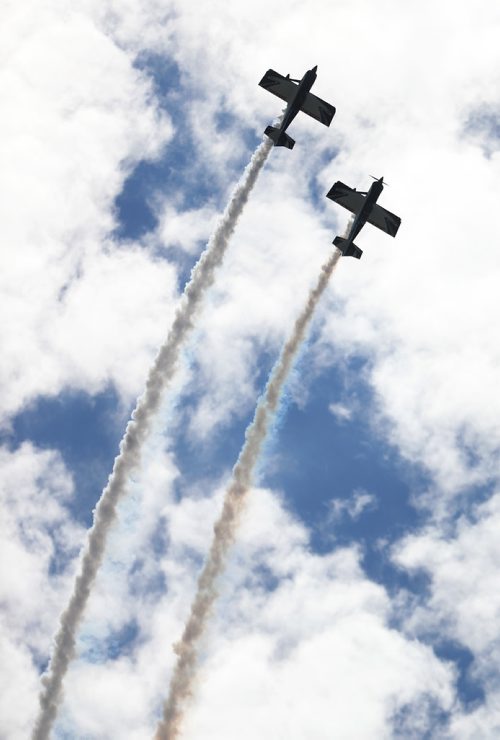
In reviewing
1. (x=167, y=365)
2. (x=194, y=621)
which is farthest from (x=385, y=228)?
(x=194, y=621)

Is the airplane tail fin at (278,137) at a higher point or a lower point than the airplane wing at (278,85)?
lower

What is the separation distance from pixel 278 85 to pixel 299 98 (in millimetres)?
2368

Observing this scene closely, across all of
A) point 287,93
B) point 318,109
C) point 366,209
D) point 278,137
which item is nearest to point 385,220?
point 366,209

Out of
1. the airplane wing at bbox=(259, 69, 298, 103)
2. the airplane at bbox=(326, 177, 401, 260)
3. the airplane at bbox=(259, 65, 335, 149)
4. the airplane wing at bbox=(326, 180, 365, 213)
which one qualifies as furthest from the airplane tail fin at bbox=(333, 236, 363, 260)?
the airplane wing at bbox=(259, 69, 298, 103)

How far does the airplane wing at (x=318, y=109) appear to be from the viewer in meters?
95.4

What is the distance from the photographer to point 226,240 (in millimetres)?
93812

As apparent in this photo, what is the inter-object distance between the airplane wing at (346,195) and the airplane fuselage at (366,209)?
23.6 inches

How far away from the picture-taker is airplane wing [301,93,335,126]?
95.4 metres

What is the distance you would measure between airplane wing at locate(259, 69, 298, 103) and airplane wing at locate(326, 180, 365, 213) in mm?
9877

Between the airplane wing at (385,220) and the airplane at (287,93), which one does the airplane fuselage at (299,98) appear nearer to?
the airplane at (287,93)

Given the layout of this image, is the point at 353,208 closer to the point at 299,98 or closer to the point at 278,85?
the point at 299,98

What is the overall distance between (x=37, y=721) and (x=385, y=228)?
57529 millimetres

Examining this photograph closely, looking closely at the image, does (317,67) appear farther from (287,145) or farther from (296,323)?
(296,323)

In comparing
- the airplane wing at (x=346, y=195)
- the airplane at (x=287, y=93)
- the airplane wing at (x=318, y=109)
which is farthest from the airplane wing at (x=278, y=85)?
the airplane wing at (x=346, y=195)
